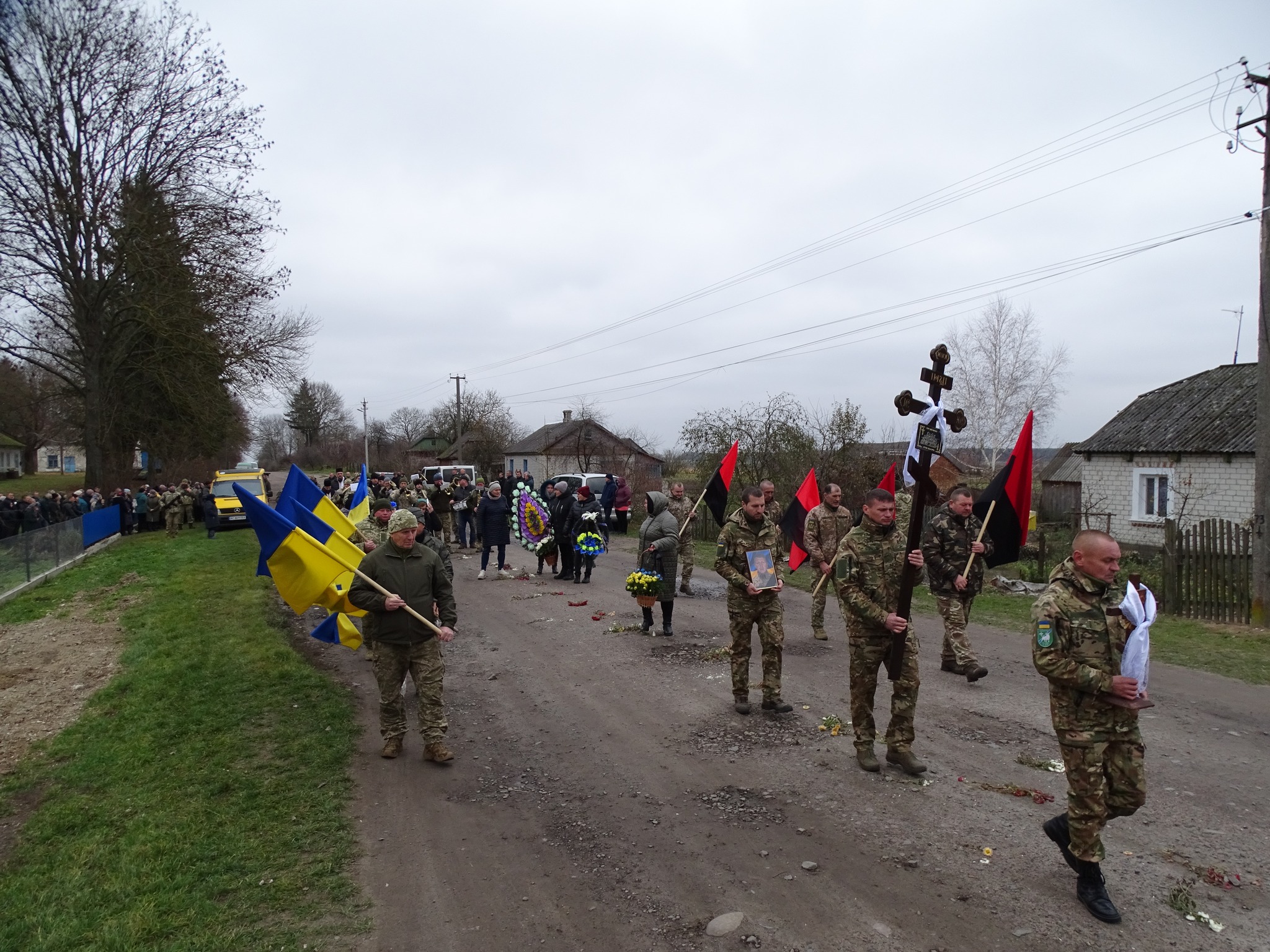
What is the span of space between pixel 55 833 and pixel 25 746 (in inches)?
103

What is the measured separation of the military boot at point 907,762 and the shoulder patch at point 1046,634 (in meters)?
1.90

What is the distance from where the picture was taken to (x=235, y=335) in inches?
1093

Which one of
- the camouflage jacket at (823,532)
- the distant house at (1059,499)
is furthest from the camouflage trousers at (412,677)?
the distant house at (1059,499)

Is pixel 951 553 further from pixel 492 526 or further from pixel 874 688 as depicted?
pixel 492 526

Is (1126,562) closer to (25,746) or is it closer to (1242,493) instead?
(1242,493)

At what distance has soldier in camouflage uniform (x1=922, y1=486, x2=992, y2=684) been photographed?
8102mm

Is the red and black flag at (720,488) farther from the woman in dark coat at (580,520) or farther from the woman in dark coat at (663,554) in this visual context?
the woman in dark coat at (580,520)

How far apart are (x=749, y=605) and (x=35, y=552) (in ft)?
54.1

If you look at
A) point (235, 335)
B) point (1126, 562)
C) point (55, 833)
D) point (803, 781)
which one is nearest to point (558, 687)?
point (803, 781)

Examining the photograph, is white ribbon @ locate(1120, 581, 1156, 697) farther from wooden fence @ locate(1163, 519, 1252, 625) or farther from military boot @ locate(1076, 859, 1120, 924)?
wooden fence @ locate(1163, 519, 1252, 625)

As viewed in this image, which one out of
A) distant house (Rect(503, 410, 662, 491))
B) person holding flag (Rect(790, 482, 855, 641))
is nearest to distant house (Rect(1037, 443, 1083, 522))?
distant house (Rect(503, 410, 662, 491))

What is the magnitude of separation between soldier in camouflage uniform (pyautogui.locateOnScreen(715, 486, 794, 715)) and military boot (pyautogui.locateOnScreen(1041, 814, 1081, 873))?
282 centimetres

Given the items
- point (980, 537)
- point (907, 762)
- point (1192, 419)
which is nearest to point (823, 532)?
point (980, 537)

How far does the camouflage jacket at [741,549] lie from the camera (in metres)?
6.98
